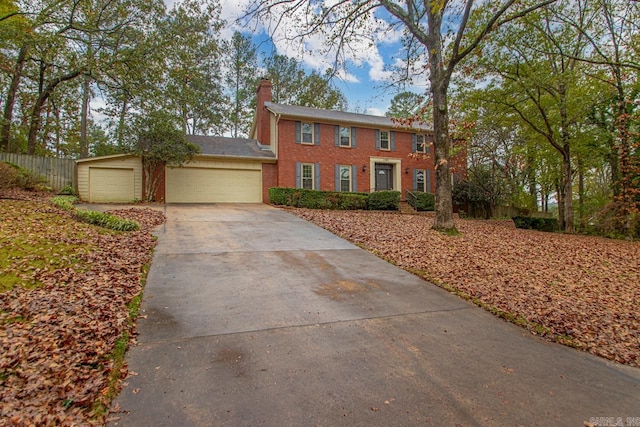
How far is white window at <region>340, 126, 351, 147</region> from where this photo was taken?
18.8m

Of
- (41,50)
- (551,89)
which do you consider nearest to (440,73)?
(551,89)

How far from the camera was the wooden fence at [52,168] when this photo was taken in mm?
13523

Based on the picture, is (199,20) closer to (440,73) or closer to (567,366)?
(440,73)

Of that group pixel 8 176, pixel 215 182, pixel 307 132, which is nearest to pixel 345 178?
pixel 307 132

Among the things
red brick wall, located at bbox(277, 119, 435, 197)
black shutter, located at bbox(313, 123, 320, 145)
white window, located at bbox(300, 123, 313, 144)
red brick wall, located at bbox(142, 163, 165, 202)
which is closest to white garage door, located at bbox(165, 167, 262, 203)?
red brick wall, located at bbox(142, 163, 165, 202)

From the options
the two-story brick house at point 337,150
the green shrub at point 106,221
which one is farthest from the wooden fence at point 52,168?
the two-story brick house at point 337,150

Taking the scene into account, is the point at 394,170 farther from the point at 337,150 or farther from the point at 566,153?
the point at 566,153

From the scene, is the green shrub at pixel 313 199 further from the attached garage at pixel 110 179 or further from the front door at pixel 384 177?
the attached garage at pixel 110 179

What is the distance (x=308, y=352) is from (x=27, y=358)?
7.55 ft

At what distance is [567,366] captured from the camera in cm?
322

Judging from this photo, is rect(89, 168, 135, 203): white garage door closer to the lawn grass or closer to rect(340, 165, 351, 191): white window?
the lawn grass

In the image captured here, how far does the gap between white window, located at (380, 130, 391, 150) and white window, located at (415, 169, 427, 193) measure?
253 cm

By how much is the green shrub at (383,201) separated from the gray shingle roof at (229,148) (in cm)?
584

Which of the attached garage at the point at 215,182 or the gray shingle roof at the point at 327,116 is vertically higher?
the gray shingle roof at the point at 327,116
